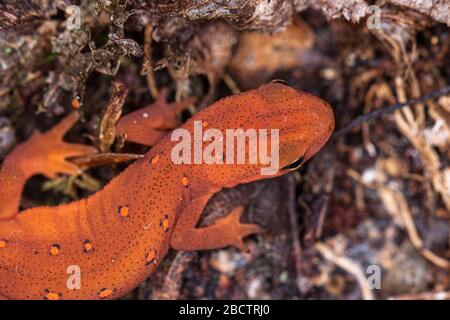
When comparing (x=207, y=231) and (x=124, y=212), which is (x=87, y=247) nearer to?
(x=124, y=212)

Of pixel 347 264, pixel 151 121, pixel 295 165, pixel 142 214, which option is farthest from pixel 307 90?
pixel 142 214

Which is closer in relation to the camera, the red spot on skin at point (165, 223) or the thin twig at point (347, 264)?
the red spot on skin at point (165, 223)

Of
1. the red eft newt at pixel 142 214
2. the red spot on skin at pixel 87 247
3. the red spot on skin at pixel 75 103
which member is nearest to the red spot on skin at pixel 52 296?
the red eft newt at pixel 142 214

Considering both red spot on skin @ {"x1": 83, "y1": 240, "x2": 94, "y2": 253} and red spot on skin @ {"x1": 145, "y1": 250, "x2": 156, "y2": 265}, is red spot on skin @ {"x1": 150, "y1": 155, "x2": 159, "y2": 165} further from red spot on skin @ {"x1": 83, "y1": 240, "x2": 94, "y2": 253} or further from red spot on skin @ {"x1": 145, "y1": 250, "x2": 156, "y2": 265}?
red spot on skin @ {"x1": 83, "y1": 240, "x2": 94, "y2": 253}

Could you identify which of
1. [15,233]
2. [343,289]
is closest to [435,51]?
[343,289]

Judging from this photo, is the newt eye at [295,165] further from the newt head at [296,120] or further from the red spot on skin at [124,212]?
the red spot on skin at [124,212]

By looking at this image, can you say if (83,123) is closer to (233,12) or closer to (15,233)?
(15,233)
